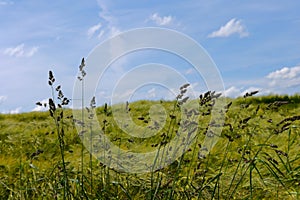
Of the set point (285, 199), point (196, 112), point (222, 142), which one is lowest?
point (285, 199)

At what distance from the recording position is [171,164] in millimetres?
3311

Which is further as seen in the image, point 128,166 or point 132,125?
point 132,125

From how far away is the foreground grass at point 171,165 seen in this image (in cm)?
259

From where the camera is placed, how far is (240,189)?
3621 millimetres

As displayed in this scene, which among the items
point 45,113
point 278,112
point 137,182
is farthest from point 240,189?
point 45,113

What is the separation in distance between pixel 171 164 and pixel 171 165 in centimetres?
29

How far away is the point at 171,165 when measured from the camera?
119 inches

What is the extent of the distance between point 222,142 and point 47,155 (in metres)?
2.10

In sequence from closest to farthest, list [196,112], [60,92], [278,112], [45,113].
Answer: [60,92]
[196,112]
[278,112]
[45,113]

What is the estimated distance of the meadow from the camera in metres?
2.52

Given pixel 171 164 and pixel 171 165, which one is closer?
pixel 171 165

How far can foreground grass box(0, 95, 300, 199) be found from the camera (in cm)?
259

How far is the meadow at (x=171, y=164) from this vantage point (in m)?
2.52

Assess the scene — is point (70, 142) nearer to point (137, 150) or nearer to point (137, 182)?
point (137, 150)
